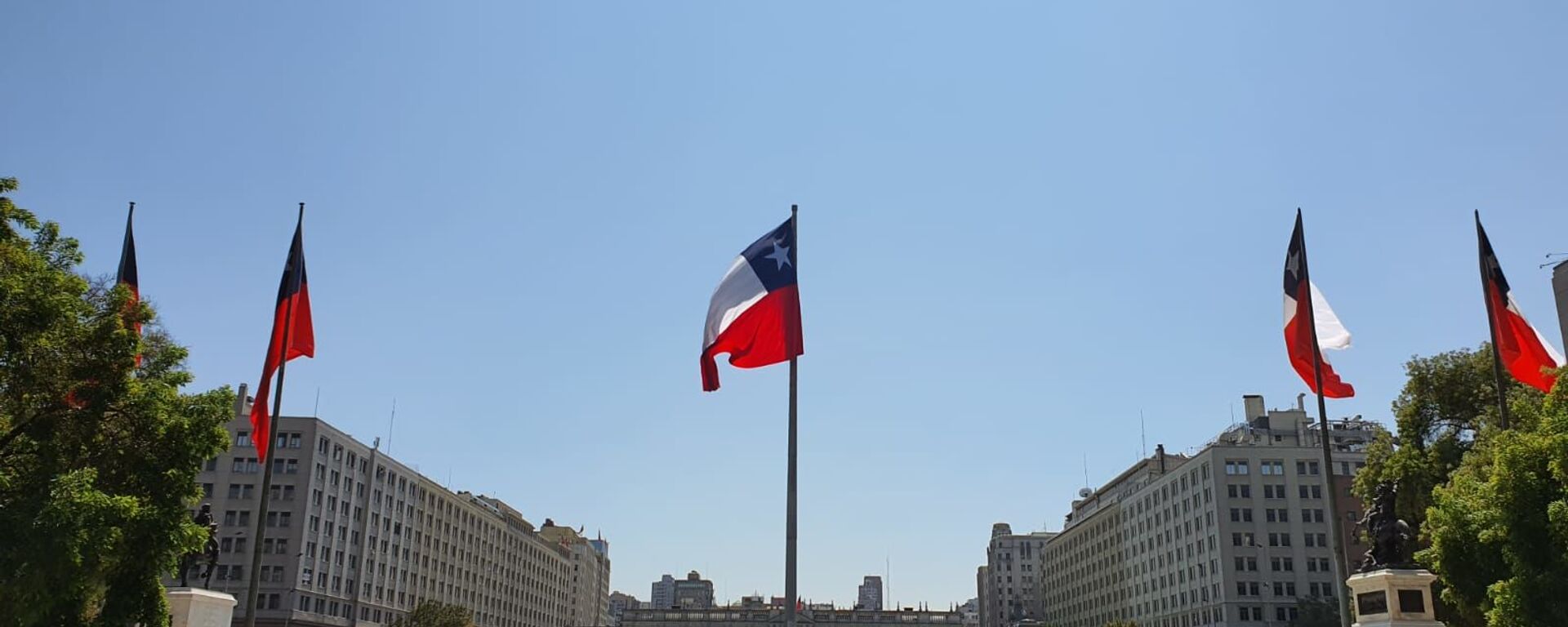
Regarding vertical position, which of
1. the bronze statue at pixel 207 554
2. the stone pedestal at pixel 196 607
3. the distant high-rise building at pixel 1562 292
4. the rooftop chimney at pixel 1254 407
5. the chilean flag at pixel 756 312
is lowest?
the stone pedestal at pixel 196 607

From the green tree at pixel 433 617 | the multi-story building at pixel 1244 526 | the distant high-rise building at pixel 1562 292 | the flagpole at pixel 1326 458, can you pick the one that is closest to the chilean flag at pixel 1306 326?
the flagpole at pixel 1326 458

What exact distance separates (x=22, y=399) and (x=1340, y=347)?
29467 mm

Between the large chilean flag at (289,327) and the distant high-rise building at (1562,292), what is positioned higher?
the distant high-rise building at (1562,292)

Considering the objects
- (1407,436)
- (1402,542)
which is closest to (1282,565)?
(1407,436)

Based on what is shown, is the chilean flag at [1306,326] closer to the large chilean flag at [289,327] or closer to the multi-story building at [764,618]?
the large chilean flag at [289,327]

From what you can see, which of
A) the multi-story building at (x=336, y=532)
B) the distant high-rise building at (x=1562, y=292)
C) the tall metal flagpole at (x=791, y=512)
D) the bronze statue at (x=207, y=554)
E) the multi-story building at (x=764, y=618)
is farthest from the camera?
the multi-story building at (x=764, y=618)

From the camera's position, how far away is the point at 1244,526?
340ft

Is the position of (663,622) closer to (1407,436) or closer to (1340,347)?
(1407,436)

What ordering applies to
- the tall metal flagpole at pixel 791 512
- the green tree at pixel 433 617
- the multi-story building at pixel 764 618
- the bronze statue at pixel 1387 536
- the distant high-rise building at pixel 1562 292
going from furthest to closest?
the multi-story building at pixel 764 618, the green tree at pixel 433 617, the distant high-rise building at pixel 1562 292, the bronze statue at pixel 1387 536, the tall metal flagpole at pixel 791 512

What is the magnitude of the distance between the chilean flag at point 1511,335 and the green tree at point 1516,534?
40.3 inches

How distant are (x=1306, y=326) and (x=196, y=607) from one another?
88.4ft

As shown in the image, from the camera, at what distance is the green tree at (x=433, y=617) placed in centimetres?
10519

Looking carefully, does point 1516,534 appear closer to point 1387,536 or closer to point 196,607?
point 1387,536

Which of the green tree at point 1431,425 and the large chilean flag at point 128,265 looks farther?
the green tree at point 1431,425
